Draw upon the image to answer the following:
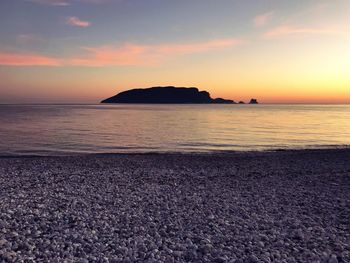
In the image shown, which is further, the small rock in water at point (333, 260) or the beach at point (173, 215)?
the beach at point (173, 215)

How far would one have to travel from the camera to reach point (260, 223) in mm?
11070

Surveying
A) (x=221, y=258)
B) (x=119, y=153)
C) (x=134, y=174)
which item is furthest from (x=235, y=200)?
(x=119, y=153)

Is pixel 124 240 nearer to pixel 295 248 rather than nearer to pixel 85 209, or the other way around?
pixel 85 209

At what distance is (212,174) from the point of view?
66.1 ft

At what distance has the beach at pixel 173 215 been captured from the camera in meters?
8.68

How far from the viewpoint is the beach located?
28.5 ft

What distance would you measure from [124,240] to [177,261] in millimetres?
1897

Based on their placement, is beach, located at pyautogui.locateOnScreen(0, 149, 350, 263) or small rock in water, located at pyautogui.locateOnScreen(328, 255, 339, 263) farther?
beach, located at pyautogui.locateOnScreen(0, 149, 350, 263)

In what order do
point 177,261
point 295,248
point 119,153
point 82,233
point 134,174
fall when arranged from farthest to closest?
point 119,153
point 134,174
point 82,233
point 295,248
point 177,261

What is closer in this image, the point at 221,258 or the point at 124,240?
the point at 221,258

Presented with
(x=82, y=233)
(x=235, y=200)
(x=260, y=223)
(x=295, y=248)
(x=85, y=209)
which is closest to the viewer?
(x=295, y=248)

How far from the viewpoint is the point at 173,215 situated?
11.7 m

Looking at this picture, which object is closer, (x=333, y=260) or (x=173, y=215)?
(x=333, y=260)

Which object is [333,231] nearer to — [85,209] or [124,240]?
[124,240]
